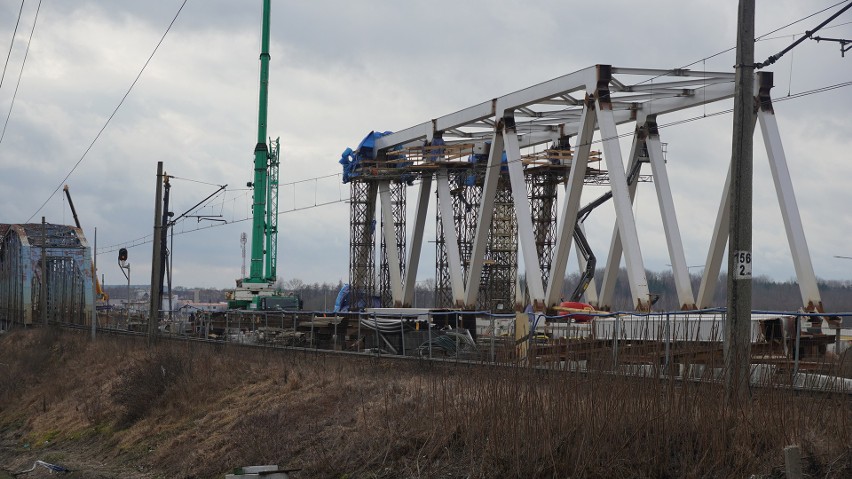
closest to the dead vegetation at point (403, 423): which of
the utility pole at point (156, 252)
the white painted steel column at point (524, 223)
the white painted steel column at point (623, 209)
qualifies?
the utility pole at point (156, 252)

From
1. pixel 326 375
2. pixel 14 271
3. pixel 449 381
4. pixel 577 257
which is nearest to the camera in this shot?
pixel 449 381

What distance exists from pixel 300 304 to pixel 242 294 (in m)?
4.24

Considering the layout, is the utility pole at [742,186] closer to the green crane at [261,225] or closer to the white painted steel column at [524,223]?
the white painted steel column at [524,223]

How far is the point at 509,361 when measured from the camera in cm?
1352

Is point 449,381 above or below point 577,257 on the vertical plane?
below

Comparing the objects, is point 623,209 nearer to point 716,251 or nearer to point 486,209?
point 716,251

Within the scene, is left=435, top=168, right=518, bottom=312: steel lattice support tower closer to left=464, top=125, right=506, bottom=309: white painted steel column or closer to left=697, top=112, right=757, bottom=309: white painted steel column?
left=464, top=125, right=506, bottom=309: white painted steel column

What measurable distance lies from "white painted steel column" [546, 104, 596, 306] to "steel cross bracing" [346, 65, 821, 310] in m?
0.04

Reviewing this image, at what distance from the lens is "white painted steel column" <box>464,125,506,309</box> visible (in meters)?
40.1

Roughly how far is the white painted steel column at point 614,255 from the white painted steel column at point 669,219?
1.27m

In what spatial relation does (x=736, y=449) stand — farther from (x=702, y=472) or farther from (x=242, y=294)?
(x=242, y=294)

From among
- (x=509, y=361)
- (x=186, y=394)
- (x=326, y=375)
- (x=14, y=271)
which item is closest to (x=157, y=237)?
(x=186, y=394)

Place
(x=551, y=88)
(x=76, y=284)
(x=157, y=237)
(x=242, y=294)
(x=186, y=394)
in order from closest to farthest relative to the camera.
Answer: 1. (x=186, y=394)
2. (x=551, y=88)
3. (x=157, y=237)
4. (x=242, y=294)
5. (x=76, y=284)

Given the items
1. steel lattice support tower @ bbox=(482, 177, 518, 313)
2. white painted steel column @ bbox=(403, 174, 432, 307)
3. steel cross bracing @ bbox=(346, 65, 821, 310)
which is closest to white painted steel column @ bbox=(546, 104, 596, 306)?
steel cross bracing @ bbox=(346, 65, 821, 310)
